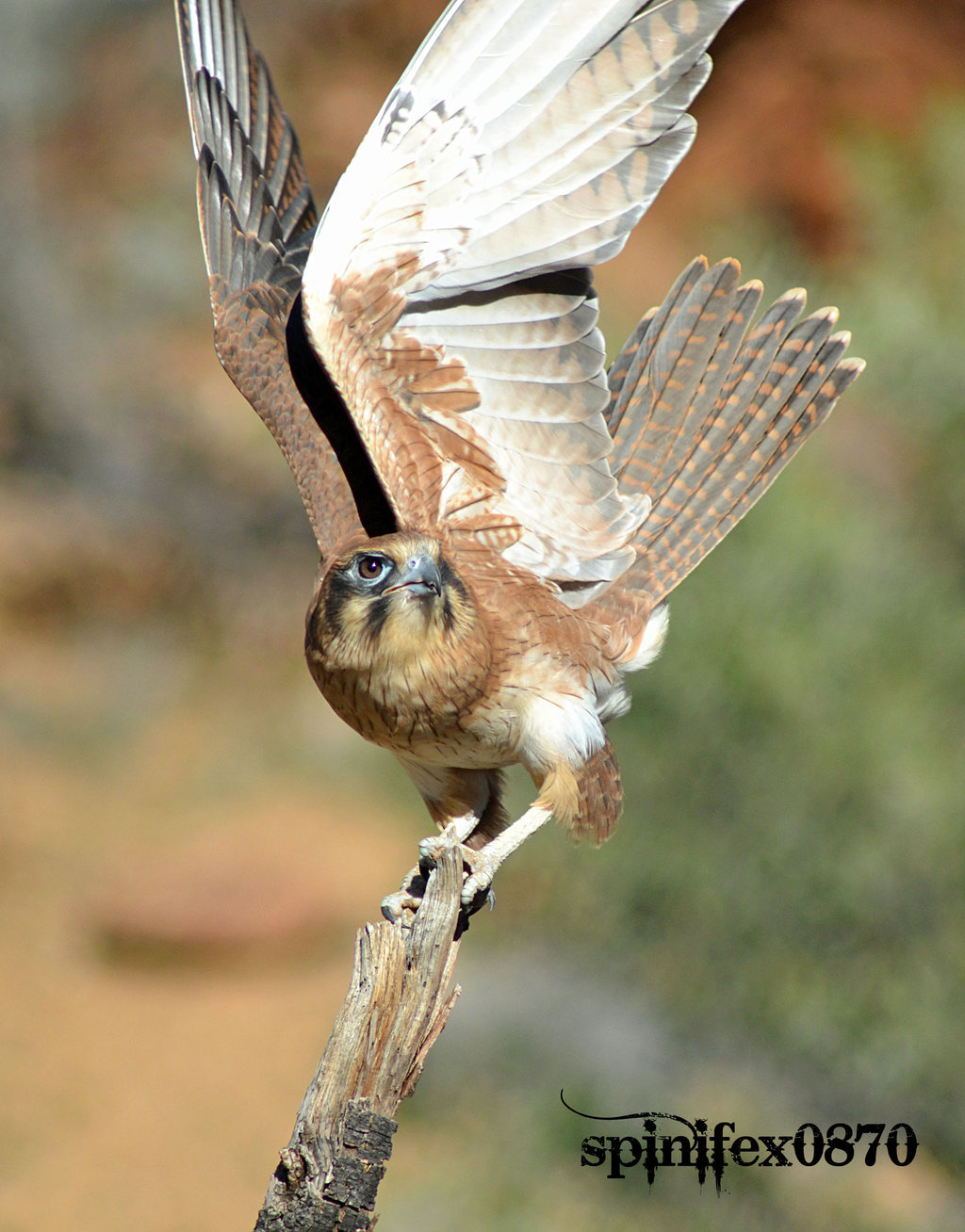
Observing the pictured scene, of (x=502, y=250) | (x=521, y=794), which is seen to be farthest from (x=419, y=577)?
(x=521, y=794)

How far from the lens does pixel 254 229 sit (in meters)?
4.24

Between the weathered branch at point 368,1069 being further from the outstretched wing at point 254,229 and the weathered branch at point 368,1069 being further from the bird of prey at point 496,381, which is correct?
the outstretched wing at point 254,229

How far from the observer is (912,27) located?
1702cm

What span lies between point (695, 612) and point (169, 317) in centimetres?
951

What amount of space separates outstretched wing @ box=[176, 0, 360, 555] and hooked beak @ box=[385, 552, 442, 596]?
0.49 meters

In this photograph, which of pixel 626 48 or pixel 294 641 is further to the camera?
pixel 294 641

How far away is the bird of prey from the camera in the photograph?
326 cm

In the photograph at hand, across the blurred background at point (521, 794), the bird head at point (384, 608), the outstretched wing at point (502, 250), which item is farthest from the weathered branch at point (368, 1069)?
the blurred background at point (521, 794)

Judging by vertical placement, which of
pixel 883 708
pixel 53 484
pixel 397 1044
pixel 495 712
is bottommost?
pixel 397 1044

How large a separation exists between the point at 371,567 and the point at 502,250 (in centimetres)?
92

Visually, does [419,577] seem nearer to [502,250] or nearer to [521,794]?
[502,250]

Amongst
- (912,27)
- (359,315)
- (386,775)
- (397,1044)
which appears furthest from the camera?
(912,27)

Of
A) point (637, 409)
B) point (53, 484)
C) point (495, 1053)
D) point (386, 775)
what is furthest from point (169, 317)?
point (637, 409)

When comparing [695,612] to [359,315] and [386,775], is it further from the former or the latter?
[359,315]
